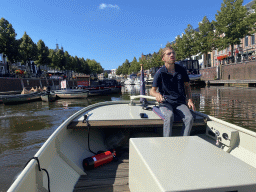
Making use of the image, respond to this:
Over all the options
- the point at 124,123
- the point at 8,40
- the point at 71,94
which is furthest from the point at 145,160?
the point at 8,40

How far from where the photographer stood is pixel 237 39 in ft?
86.6

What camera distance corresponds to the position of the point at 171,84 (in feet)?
10.0

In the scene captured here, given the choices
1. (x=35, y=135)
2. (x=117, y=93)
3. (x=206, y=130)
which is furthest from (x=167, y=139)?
(x=117, y=93)

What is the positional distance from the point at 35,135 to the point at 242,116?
31.3 feet

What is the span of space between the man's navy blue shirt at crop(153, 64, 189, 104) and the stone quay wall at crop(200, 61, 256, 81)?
1060 inches

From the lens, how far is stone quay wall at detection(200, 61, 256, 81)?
2520 cm

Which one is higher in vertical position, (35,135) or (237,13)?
(237,13)

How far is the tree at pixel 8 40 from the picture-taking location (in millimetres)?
25750

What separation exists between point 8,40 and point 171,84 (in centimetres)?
3030

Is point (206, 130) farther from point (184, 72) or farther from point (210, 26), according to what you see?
point (210, 26)

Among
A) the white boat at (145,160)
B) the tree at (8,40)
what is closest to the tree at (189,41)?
the tree at (8,40)

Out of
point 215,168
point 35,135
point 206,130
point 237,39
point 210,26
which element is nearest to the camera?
point 215,168

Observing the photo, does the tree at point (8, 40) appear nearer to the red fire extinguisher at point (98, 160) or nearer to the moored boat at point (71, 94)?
the moored boat at point (71, 94)

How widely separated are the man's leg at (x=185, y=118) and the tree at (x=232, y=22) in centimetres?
2868
